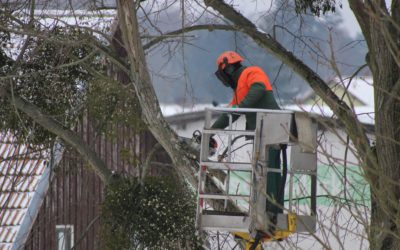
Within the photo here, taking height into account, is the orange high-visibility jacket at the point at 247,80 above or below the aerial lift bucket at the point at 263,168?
above

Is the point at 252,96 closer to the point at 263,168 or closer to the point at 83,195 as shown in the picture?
the point at 263,168

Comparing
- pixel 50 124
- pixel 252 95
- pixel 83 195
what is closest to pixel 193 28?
pixel 50 124

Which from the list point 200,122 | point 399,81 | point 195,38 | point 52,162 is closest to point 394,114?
point 399,81

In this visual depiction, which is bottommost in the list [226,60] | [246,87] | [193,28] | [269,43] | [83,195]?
[83,195]

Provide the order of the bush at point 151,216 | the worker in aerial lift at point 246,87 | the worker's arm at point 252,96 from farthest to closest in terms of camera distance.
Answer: the bush at point 151,216 < the worker's arm at point 252,96 < the worker in aerial lift at point 246,87

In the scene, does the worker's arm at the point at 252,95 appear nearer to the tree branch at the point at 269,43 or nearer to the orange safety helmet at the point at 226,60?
the orange safety helmet at the point at 226,60

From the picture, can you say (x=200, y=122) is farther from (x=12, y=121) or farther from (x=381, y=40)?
(x=381, y=40)

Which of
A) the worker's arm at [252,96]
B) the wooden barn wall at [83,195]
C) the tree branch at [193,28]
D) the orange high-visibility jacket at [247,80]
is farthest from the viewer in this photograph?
the wooden barn wall at [83,195]

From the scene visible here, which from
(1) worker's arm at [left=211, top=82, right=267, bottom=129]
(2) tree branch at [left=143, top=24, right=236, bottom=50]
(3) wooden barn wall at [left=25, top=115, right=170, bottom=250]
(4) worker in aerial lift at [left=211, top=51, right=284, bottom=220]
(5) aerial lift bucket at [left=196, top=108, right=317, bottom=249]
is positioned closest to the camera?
(5) aerial lift bucket at [left=196, top=108, right=317, bottom=249]

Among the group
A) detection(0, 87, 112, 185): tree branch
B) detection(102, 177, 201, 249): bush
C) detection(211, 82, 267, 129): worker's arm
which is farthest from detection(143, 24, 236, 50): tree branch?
detection(211, 82, 267, 129): worker's arm

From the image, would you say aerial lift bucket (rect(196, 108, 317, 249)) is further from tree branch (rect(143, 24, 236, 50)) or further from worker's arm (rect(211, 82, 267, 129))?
tree branch (rect(143, 24, 236, 50))

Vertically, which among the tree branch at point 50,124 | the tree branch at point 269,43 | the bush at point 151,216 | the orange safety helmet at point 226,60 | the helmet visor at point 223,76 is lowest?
the bush at point 151,216

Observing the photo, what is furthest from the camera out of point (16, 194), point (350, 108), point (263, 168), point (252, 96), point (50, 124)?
point (16, 194)

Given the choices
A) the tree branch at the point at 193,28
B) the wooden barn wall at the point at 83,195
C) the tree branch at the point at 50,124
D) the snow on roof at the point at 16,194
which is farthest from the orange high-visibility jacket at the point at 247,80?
the wooden barn wall at the point at 83,195
